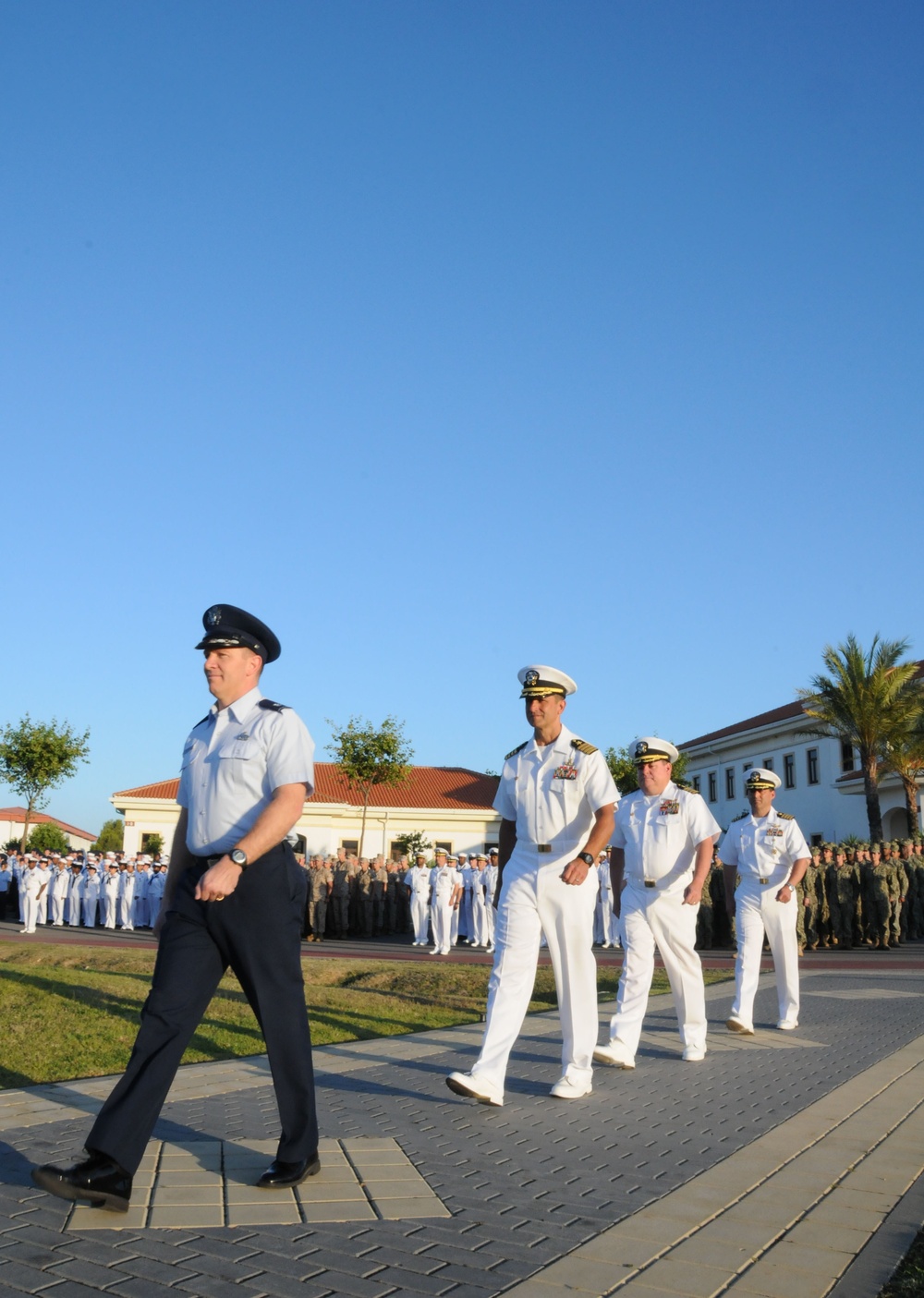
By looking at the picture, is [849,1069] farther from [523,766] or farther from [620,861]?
[523,766]

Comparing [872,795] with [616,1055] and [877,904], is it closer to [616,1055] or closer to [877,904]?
[877,904]

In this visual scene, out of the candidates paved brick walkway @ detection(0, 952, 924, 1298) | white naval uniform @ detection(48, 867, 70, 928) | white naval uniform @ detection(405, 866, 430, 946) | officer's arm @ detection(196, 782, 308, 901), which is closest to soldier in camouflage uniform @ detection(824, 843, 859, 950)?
white naval uniform @ detection(405, 866, 430, 946)

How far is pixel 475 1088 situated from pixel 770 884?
4.83 meters

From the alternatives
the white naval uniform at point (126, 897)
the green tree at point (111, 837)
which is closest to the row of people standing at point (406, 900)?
the white naval uniform at point (126, 897)

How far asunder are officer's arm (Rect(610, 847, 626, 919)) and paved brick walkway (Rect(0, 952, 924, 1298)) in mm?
1185

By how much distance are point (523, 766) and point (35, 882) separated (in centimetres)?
2258

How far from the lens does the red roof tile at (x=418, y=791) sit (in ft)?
220

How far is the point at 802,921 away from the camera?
2195cm

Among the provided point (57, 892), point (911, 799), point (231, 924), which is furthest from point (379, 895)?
point (231, 924)

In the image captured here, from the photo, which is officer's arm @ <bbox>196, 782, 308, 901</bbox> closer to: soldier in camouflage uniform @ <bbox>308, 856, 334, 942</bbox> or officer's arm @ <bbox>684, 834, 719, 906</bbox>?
officer's arm @ <bbox>684, 834, 719, 906</bbox>

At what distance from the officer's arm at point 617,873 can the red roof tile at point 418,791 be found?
56496 mm

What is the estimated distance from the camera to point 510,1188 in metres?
4.34

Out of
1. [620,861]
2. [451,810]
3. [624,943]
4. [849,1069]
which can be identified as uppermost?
[451,810]

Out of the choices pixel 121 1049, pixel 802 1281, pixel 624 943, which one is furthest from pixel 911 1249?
pixel 121 1049
